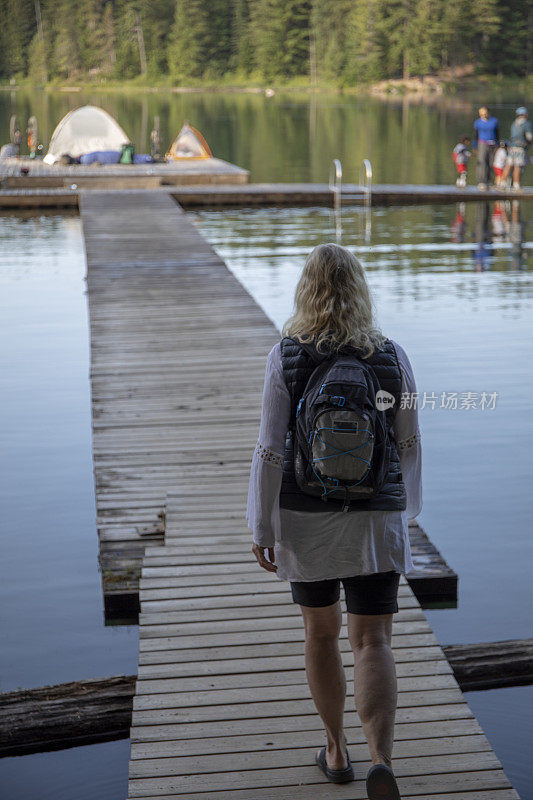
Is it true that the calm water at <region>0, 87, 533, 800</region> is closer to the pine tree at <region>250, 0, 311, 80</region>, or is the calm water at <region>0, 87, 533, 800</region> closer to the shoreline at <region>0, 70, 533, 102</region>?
the shoreline at <region>0, 70, 533, 102</region>

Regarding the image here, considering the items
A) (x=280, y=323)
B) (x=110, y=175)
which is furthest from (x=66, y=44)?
(x=280, y=323)

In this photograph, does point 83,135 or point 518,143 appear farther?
point 83,135

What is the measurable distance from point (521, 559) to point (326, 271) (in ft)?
10.9

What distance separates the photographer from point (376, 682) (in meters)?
2.60

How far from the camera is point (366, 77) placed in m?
73.9

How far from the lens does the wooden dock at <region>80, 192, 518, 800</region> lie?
2.93 m

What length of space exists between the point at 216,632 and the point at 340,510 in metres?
1.34

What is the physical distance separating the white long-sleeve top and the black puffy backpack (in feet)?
0.18

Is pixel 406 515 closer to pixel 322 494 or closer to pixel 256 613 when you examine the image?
pixel 322 494

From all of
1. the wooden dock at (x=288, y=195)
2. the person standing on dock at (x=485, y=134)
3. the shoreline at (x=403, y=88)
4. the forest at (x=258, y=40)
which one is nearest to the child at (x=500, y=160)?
the person standing on dock at (x=485, y=134)

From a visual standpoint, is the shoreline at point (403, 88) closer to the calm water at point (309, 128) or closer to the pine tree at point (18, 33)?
the calm water at point (309, 128)

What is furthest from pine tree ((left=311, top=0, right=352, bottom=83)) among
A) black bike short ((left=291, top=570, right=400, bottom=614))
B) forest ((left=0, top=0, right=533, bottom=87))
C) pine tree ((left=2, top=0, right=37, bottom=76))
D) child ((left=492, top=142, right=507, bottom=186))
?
black bike short ((left=291, top=570, right=400, bottom=614))

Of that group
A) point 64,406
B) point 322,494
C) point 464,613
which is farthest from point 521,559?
point 64,406

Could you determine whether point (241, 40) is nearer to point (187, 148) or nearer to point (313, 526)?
point (187, 148)
